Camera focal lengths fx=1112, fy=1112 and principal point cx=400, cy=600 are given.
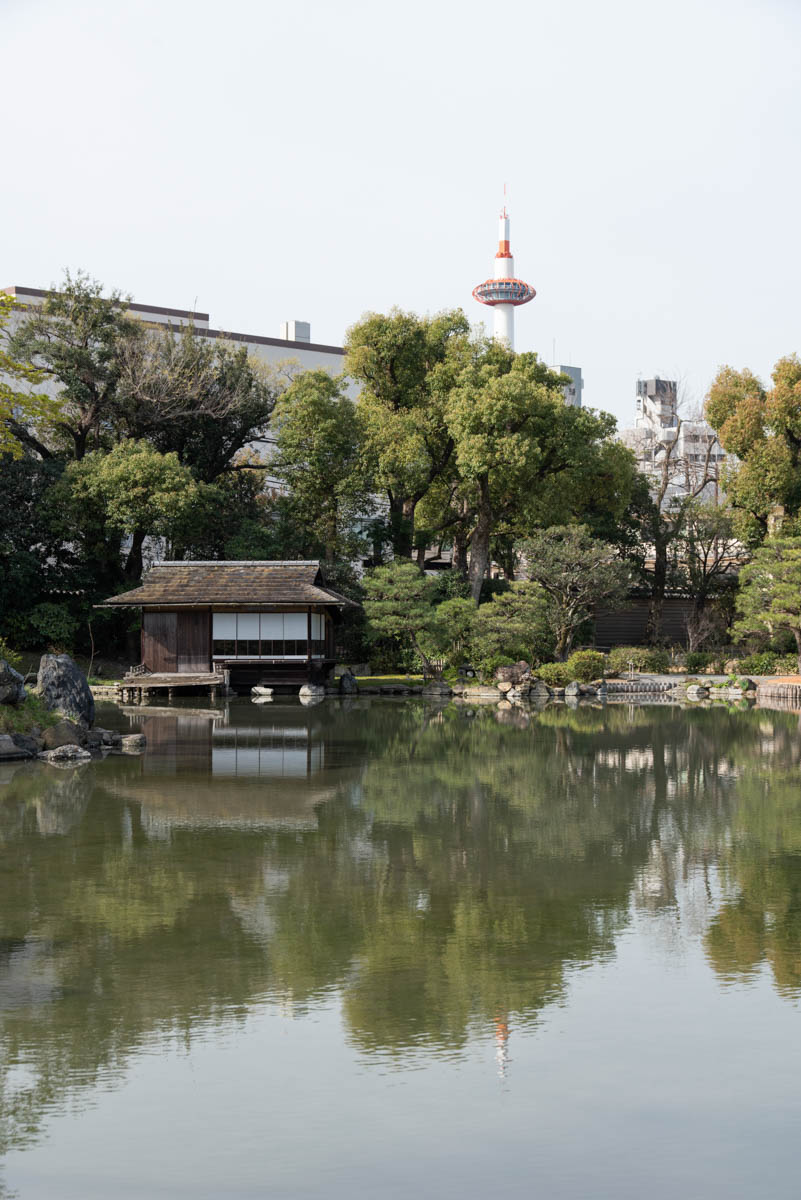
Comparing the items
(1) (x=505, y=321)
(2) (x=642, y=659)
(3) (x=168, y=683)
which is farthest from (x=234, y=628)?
(1) (x=505, y=321)

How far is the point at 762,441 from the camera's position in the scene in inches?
1581

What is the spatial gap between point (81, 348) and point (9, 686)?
21.3 m

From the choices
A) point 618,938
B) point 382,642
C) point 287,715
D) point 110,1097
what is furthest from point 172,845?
point 382,642

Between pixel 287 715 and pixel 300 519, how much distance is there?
48.0 feet

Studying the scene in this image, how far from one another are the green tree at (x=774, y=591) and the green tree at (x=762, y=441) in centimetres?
230

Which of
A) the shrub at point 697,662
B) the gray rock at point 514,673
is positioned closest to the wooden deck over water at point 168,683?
the gray rock at point 514,673

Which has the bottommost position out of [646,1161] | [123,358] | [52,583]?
[646,1161]

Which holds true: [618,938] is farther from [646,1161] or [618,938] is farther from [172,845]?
[172,845]

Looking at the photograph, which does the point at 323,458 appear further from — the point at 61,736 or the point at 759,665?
the point at 61,736

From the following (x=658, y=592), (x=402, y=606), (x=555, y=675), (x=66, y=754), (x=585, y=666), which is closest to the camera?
(x=66, y=754)

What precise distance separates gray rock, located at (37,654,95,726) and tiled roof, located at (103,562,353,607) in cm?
1307

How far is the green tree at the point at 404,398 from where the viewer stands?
37375mm

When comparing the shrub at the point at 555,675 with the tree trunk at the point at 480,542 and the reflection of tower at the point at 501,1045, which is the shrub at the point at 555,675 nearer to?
the tree trunk at the point at 480,542

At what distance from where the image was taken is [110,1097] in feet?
15.7
